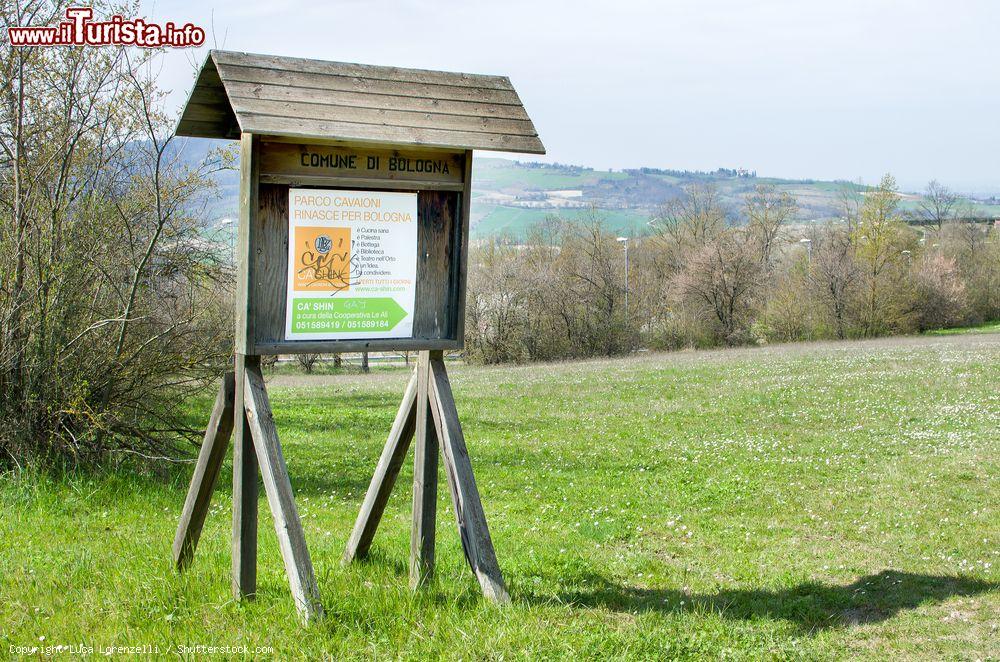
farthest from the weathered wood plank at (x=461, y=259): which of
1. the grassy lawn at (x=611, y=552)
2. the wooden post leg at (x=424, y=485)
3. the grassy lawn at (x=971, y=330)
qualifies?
the grassy lawn at (x=971, y=330)

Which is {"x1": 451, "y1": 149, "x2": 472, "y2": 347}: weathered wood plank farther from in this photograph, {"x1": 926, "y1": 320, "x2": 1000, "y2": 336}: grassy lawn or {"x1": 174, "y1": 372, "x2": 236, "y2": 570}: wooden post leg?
{"x1": 926, "y1": 320, "x2": 1000, "y2": 336}: grassy lawn

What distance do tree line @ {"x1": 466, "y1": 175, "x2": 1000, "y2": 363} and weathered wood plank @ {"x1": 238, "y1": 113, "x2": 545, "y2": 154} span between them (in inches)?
2057

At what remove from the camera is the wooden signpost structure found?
5500 millimetres

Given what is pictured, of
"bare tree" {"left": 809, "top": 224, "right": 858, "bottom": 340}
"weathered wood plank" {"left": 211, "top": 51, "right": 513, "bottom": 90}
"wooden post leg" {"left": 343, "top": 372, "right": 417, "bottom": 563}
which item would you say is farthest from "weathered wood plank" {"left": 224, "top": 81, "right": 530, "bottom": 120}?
"bare tree" {"left": 809, "top": 224, "right": 858, "bottom": 340}

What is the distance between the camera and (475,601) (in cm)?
565

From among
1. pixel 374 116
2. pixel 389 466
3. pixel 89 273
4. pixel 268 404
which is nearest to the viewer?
pixel 268 404

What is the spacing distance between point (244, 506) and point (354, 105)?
2.69m

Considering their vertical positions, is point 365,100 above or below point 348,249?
above

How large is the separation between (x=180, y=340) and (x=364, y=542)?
18.4 feet

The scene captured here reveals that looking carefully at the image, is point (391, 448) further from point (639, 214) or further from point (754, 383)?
point (639, 214)

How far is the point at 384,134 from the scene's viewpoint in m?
5.57

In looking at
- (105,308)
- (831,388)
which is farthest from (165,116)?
(831,388)

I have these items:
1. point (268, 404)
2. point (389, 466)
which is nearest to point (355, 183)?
point (268, 404)

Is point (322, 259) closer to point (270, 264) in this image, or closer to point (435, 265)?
point (270, 264)
